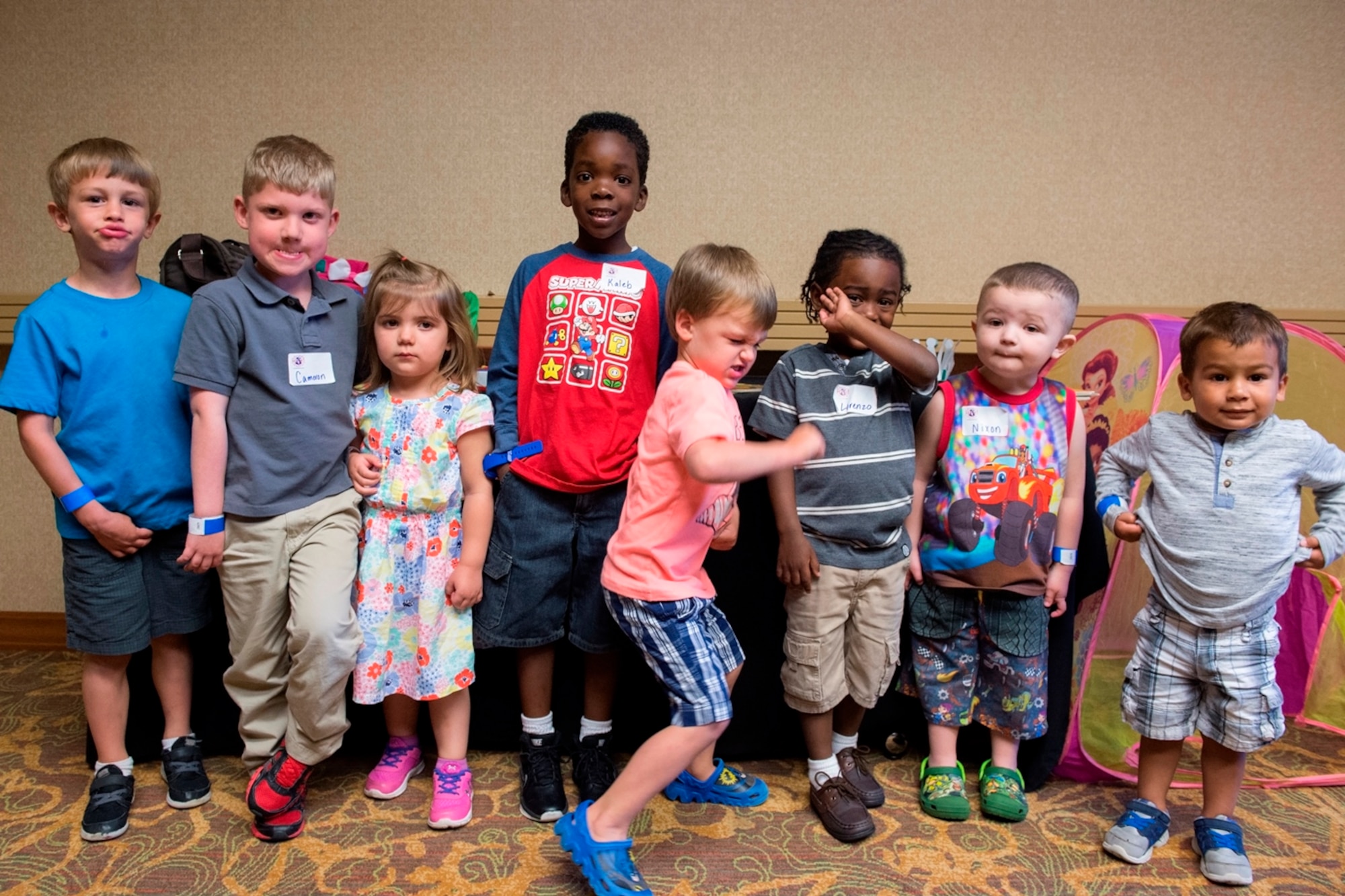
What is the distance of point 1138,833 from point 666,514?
1.12m

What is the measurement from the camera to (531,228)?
269 centimetres

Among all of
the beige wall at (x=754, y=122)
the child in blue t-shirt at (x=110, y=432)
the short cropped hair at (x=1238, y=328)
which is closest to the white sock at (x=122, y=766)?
the child in blue t-shirt at (x=110, y=432)

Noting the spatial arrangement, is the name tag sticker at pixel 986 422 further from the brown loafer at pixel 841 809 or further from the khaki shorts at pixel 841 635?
the brown loafer at pixel 841 809

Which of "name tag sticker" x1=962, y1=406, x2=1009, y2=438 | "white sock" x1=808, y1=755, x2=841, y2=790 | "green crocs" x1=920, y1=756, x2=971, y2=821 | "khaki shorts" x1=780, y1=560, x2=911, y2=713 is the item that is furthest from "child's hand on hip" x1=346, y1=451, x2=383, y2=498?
"green crocs" x1=920, y1=756, x2=971, y2=821

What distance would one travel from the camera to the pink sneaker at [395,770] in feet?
5.70

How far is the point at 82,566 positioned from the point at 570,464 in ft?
3.20

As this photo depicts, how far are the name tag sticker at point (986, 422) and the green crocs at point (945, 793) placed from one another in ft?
2.39

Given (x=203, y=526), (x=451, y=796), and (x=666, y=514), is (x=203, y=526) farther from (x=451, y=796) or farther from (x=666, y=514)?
(x=666, y=514)

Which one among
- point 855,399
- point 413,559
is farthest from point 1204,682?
point 413,559

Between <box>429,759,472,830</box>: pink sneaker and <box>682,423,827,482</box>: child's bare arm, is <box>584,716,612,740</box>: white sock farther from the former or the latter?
<box>682,423,827,482</box>: child's bare arm

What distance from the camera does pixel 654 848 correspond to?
62.7 inches

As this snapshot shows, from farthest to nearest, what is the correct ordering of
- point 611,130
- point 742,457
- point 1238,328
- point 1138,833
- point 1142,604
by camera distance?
point 1142,604, point 611,130, point 1138,833, point 1238,328, point 742,457

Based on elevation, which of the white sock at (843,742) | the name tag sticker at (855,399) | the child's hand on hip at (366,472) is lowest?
the white sock at (843,742)

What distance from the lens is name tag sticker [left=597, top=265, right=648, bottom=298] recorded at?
167 centimetres
